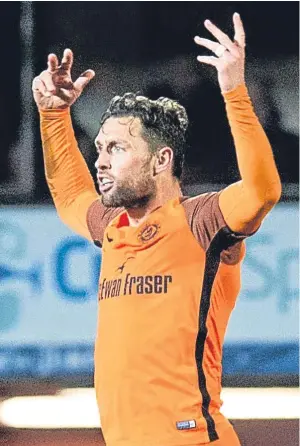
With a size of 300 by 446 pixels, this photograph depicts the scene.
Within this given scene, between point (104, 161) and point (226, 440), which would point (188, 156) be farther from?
point (226, 440)

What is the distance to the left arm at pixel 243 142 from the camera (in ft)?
8.36

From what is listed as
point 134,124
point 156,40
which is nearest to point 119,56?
point 156,40

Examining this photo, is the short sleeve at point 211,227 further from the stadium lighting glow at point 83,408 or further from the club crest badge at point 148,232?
the stadium lighting glow at point 83,408

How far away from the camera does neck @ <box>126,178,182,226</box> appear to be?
2.91 meters

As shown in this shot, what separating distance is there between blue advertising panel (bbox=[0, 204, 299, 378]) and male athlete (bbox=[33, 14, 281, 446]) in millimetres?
1332

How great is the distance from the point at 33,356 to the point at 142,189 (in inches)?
58.6

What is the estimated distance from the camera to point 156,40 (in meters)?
4.31

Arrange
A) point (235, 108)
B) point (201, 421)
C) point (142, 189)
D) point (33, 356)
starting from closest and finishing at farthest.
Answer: point (235, 108), point (201, 421), point (142, 189), point (33, 356)

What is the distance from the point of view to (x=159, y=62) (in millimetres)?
Answer: 4309

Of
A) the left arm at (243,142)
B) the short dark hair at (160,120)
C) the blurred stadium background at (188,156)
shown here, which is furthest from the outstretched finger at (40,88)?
the blurred stadium background at (188,156)

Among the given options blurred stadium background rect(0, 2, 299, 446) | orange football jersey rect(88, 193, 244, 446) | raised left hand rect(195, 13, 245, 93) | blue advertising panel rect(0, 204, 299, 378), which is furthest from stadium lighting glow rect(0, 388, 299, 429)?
raised left hand rect(195, 13, 245, 93)

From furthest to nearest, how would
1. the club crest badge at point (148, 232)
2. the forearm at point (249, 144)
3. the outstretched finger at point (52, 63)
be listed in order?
the outstretched finger at point (52, 63)
the club crest badge at point (148, 232)
the forearm at point (249, 144)

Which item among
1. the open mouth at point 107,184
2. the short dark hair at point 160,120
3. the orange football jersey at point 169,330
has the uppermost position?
the short dark hair at point 160,120

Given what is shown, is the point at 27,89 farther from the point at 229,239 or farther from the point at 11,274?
the point at 229,239
